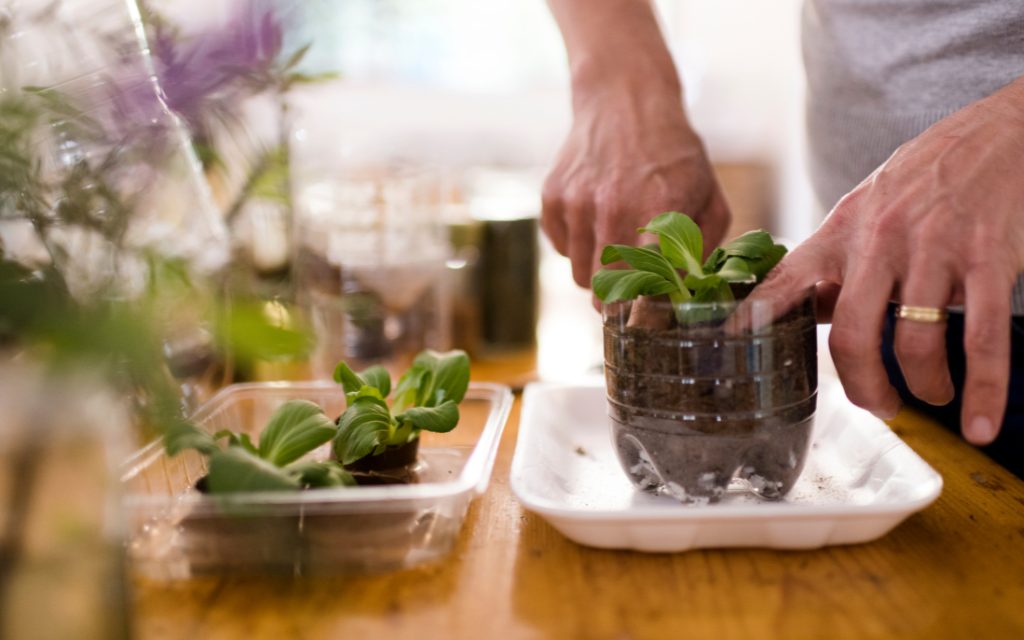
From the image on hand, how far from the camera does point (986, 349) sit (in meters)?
0.47

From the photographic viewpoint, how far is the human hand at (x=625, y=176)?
78 centimetres

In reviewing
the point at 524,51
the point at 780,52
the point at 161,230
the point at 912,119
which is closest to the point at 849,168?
the point at 912,119

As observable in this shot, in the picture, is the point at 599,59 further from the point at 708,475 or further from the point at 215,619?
the point at 215,619

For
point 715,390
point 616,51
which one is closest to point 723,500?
point 715,390

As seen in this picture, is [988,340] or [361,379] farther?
[361,379]

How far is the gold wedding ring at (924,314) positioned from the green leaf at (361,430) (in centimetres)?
37

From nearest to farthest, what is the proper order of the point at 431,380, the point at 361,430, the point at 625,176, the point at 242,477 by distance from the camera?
the point at 242,477 → the point at 361,430 → the point at 431,380 → the point at 625,176

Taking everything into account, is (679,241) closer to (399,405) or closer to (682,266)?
(682,266)

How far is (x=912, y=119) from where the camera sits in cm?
77

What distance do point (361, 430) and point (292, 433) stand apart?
2.0 inches

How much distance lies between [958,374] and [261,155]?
28.3 inches

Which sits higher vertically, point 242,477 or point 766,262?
point 766,262

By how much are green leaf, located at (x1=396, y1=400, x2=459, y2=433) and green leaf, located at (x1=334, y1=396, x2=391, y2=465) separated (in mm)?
18

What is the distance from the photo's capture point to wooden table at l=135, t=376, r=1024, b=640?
417 mm
